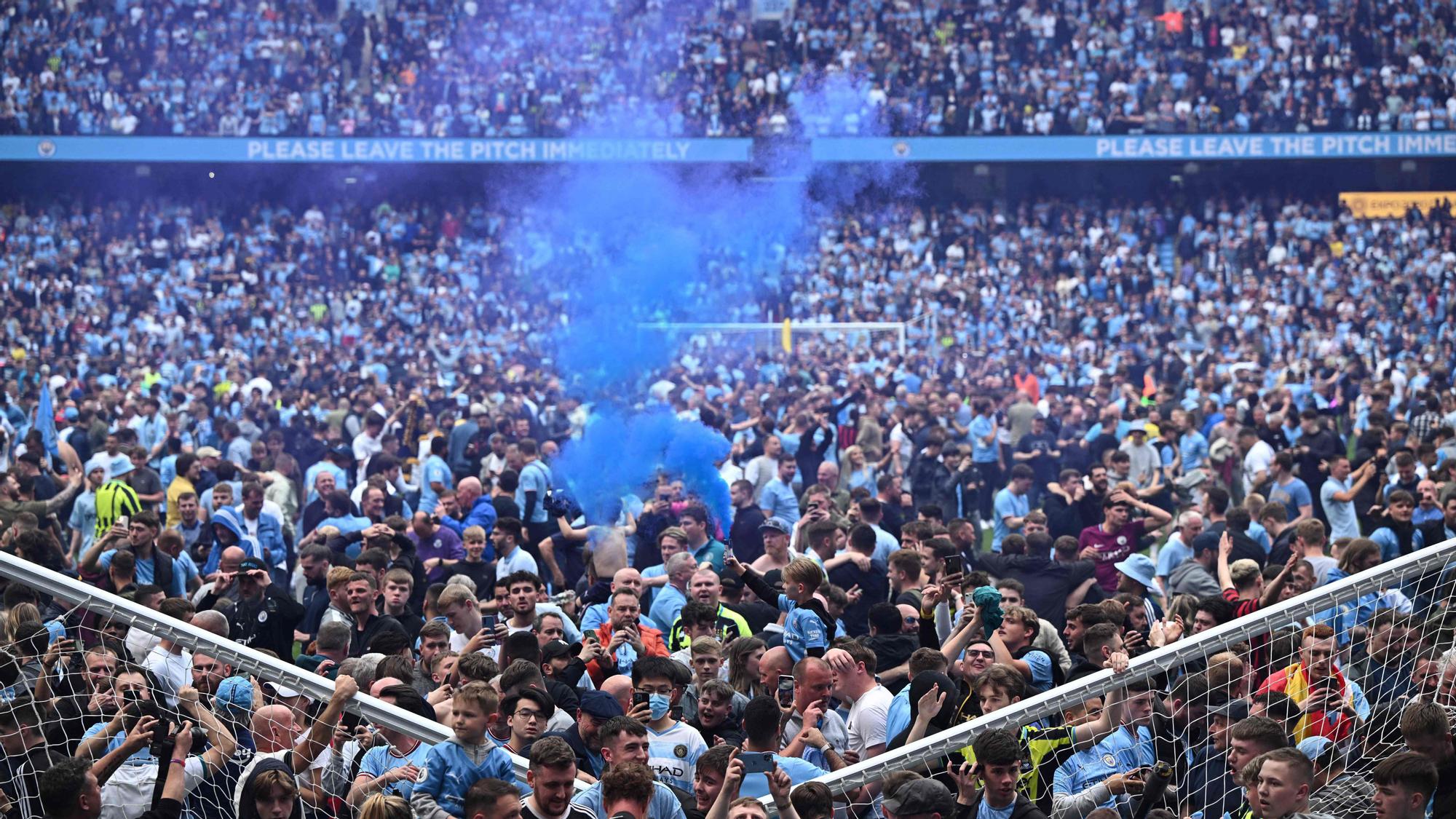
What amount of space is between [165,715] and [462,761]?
1.04 m

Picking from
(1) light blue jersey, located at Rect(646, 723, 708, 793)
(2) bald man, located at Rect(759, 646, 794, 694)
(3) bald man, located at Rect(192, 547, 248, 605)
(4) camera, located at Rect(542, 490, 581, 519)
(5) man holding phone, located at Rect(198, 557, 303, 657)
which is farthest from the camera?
(4) camera, located at Rect(542, 490, 581, 519)

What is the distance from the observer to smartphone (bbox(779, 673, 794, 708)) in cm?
616

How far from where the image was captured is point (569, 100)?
29.0m

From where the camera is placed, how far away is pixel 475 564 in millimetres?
8883

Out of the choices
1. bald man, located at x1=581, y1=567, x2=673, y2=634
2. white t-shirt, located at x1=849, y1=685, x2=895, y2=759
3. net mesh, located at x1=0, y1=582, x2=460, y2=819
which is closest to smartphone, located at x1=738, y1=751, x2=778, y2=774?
white t-shirt, located at x1=849, y1=685, x2=895, y2=759

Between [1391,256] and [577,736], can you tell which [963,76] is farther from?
[577,736]

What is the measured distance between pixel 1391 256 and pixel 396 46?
18.3 metres

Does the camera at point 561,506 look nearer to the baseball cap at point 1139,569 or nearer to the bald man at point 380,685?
the baseball cap at point 1139,569

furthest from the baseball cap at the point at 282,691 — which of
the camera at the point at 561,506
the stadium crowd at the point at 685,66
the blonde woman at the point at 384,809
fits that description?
the stadium crowd at the point at 685,66

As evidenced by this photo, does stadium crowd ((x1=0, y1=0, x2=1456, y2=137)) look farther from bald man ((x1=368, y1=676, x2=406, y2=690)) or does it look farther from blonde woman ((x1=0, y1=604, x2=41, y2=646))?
blonde woman ((x1=0, y1=604, x2=41, y2=646))

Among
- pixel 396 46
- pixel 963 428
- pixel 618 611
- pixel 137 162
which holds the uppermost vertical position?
pixel 396 46

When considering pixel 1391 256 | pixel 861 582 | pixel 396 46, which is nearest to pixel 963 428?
pixel 861 582

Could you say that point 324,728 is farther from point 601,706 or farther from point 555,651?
point 555,651

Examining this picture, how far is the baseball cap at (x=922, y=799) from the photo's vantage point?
450 centimetres
